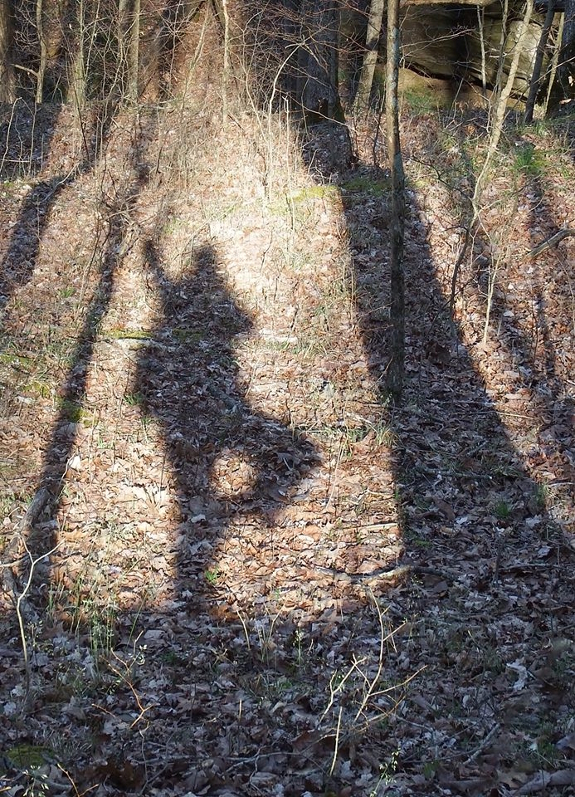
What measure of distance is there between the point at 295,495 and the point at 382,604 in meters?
1.72

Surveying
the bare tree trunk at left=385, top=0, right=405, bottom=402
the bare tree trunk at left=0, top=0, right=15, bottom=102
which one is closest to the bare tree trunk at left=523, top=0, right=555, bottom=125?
the bare tree trunk at left=385, top=0, right=405, bottom=402

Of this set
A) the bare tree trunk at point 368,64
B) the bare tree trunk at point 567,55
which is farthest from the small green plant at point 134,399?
the bare tree trunk at point 567,55

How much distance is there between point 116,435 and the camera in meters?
7.80

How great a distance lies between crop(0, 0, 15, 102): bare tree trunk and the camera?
1744cm

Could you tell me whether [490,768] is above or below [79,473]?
above

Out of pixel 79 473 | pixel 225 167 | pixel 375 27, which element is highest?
pixel 375 27

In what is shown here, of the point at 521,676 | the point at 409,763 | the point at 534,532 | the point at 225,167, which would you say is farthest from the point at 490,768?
the point at 225,167

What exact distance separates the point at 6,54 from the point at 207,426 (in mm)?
14717

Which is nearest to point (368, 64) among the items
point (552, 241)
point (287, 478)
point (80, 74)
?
point (80, 74)

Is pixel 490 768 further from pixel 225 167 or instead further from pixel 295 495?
pixel 225 167

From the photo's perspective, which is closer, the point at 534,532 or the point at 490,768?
the point at 490,768

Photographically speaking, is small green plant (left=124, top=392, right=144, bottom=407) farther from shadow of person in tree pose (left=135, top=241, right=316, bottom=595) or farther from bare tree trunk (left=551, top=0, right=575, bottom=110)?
bare tree trunk (left=551, top=0, right=575, bottom=110)

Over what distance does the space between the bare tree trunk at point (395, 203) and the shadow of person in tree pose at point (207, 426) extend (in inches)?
61.5

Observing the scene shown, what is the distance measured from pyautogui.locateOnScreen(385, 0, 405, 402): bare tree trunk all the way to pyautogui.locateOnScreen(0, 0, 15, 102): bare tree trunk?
13.8 meters
